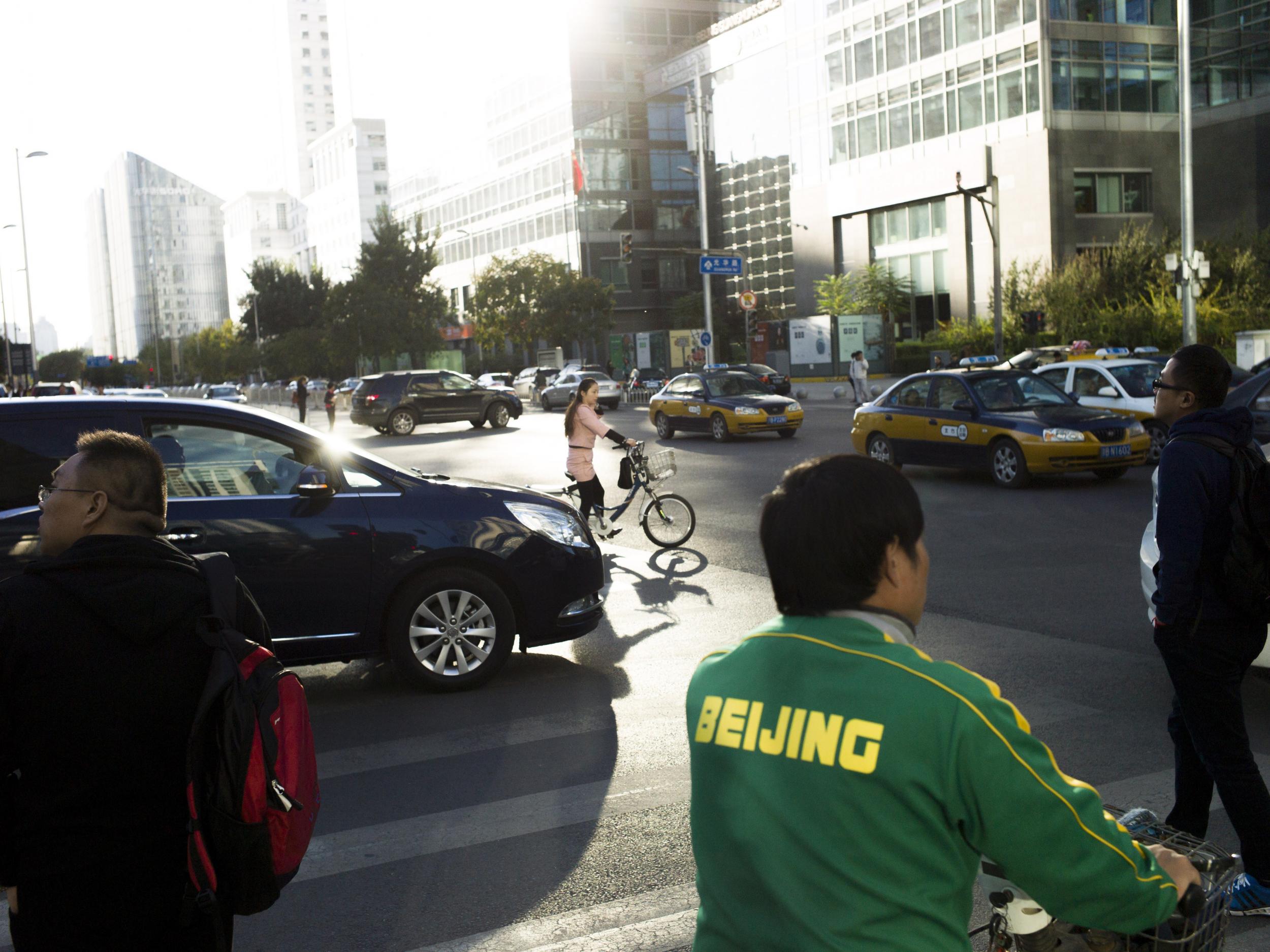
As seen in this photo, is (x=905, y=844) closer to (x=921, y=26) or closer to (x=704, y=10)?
(x=921, y=26)

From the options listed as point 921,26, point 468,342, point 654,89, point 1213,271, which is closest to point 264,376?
point 468,342

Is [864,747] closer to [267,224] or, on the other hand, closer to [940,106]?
[940,106]

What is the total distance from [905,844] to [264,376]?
108808 millimetres

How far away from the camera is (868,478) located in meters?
1.79

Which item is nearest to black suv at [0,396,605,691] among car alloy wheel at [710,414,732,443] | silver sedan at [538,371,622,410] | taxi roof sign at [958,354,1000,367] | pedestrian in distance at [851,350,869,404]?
taxi roof sign at [958,354,1000,367]

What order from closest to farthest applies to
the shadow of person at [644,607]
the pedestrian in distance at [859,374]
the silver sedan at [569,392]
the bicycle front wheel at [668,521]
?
the shadow of person at [644,607]
the bicycle front wheel at [668,521]
the pedestrian in distance at [859,374]
the silver sedan at [569,392]

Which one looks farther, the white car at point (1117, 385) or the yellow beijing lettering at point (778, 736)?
A: the white car at point (1117, 385)

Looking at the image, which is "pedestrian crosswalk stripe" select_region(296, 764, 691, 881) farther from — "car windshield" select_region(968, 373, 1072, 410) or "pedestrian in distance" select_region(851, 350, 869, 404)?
"pedestrian in distance" select_region(851, 350, 869, 404)

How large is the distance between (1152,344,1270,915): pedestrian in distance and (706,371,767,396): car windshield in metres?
21.1

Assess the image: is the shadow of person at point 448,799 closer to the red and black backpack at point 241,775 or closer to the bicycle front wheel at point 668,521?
the red and black backpack at point 241,775

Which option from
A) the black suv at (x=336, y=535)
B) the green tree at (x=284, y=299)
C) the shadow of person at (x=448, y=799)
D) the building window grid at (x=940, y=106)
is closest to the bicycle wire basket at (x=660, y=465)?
the shadow of person at (x=448, y=799)

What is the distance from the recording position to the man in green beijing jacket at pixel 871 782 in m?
1.67

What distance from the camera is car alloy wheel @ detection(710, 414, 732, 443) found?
24.1 metres

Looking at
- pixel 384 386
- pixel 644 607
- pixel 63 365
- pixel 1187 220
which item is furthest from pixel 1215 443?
pixel 63 365
